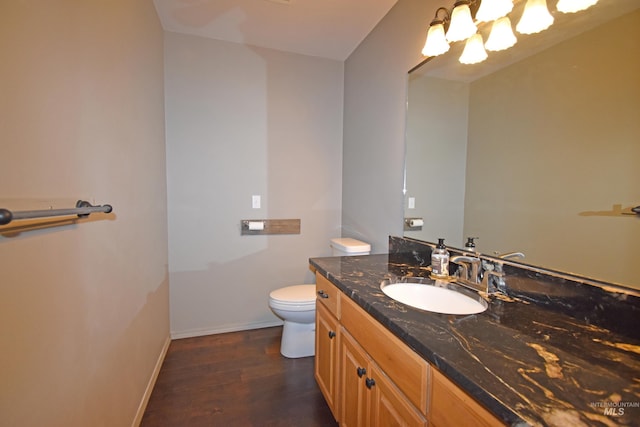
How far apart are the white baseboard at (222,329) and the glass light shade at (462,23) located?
102 inches

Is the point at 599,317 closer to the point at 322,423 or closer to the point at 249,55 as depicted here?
the point at 322,423

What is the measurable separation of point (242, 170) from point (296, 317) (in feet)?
4.44

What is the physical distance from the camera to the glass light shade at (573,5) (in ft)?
3.05

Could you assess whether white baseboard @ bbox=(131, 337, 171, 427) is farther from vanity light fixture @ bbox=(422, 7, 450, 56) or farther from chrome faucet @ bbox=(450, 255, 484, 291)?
vanity light fixture @ bbox=(422, 7, 450, 56)

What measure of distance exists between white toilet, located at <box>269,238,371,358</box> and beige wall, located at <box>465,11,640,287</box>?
1.09 m

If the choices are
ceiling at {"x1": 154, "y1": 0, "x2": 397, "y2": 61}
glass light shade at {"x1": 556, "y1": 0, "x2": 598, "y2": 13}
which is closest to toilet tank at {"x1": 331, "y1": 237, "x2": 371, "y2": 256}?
glass light shade at {"x1": 556, "y1": 0, "x2": 598, "y2": 13}

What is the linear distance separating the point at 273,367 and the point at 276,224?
118 cm

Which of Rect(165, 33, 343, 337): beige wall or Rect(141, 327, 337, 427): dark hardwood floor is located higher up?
Rect(165, 33, 343, 337): beige wall

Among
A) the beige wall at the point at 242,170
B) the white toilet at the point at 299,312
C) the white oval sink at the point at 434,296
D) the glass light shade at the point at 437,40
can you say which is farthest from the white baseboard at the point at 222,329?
the glass light shade at the point at 437,40

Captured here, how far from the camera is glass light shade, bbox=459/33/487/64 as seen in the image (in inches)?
51.4

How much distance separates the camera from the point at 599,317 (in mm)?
848

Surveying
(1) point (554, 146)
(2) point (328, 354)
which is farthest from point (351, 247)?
(1) point (554, 146)

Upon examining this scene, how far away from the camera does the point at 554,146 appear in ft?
3.31

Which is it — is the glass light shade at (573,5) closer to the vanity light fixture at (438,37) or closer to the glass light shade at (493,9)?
the glass light shade at (493,9)
